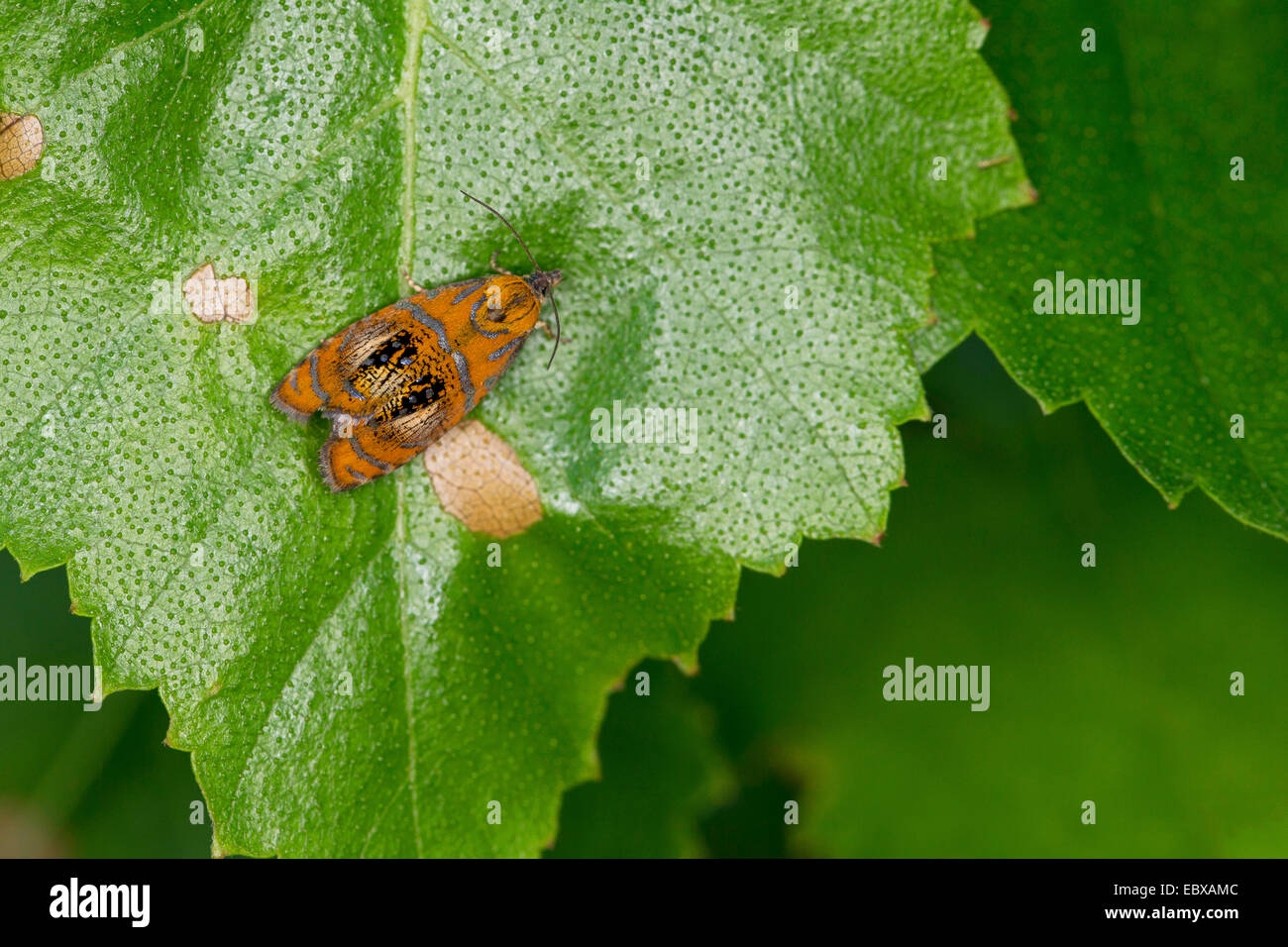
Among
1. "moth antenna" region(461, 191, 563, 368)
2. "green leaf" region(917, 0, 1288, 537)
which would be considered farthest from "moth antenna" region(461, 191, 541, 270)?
"green leaf" region(917, 0, 1288, 537)

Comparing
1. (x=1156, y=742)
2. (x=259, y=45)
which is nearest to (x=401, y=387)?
(x=259, y=45)

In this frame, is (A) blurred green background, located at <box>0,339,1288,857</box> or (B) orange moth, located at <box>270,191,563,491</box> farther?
(A) blurred green background, located at <box>0,339,1288,857</box>

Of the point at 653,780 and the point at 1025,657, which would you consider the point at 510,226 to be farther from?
the point at 1025,657

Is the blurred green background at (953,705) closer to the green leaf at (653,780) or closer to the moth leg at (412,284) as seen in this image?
the green leaf at (653,780)

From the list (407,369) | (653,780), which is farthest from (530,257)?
(653,780)

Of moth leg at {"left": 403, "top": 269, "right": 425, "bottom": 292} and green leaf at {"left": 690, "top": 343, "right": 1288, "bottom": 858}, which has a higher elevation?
moth leg at {"left": 403, "top": 269, "right": 425, "bottom": 292}

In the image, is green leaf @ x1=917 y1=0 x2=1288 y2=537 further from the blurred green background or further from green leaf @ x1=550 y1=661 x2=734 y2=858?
green leaf @ x1=550 y1=661 x2=734 y2=858

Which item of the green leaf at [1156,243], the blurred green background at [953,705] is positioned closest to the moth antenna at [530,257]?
the green leaf at [1156,243]
